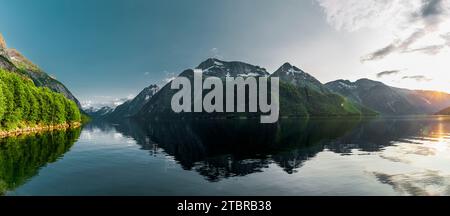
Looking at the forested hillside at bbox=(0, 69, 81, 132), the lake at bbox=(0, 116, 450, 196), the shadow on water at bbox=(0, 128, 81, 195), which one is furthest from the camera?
the forested hillside at bbox=(0, 69, 81, 132)

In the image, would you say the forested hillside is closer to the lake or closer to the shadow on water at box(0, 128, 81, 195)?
the shadow on water at box(0, 128, 81, 195)

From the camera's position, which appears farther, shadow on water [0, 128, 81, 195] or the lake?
shadow on water [0, 128, 81, 195]

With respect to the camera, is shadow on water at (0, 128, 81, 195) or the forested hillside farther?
the forested hillside

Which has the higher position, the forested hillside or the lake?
the forested hillside

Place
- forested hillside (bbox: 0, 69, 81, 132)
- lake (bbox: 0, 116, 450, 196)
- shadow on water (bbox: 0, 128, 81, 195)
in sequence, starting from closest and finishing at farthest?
lake (bbox: 0, 116, 450, 196) → shadow on water (bbox: 0, 128, 81, 195) → forested hillside (bbox: 0, 69, 81, 132)

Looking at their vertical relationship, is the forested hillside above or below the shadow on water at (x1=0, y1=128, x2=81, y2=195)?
above

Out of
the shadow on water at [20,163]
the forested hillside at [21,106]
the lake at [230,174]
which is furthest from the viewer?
the forested hillside at [21,106]

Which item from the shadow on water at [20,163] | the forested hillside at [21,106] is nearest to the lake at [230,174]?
Answer: the shadow on water at [20,163]

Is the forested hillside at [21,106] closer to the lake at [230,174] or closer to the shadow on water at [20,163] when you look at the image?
the shadow on water at [20,163]

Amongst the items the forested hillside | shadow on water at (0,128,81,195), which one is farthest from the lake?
the forested hillside

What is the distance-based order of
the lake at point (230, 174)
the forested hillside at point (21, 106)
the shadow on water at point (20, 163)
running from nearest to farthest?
the lake at point (230, 174) → the shadow on water at point (20, 163) → the forested hillside at point (21, 106)

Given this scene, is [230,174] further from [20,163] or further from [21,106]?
[21,106]

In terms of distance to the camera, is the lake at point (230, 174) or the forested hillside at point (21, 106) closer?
the lake at point (230, 174)
